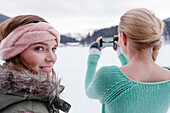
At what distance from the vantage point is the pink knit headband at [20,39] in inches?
34.0

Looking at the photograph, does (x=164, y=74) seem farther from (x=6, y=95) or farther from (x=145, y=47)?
(x=6, y=95)

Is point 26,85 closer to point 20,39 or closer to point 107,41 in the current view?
point 20,39

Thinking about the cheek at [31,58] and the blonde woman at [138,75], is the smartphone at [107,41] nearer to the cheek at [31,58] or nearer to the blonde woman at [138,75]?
the blonde woman at [138,75]

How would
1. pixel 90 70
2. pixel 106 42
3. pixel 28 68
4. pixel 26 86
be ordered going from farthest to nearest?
pixel 106 42 → pixel 90 70 → pixel 28 68 → pixel 26 86

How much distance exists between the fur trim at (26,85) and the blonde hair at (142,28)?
57cm

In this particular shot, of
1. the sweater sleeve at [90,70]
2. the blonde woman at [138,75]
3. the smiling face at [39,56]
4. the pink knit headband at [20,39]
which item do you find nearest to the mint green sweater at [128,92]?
the blonde woman at [138,75]

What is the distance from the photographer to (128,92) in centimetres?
94

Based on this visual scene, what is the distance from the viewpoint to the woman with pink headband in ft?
2.19

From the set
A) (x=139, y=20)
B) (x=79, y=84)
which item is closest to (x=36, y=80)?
(x=139, y=20)

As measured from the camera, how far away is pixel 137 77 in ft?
3.10

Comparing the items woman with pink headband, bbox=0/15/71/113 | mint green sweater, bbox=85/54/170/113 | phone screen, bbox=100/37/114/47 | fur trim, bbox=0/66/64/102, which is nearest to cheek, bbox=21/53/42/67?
woman with pink headband, bbox=0/15/71/113

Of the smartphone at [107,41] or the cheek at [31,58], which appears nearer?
the cheek at [31,58]

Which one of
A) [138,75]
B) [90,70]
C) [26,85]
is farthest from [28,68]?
[138,75]

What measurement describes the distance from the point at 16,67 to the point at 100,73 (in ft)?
1.62
